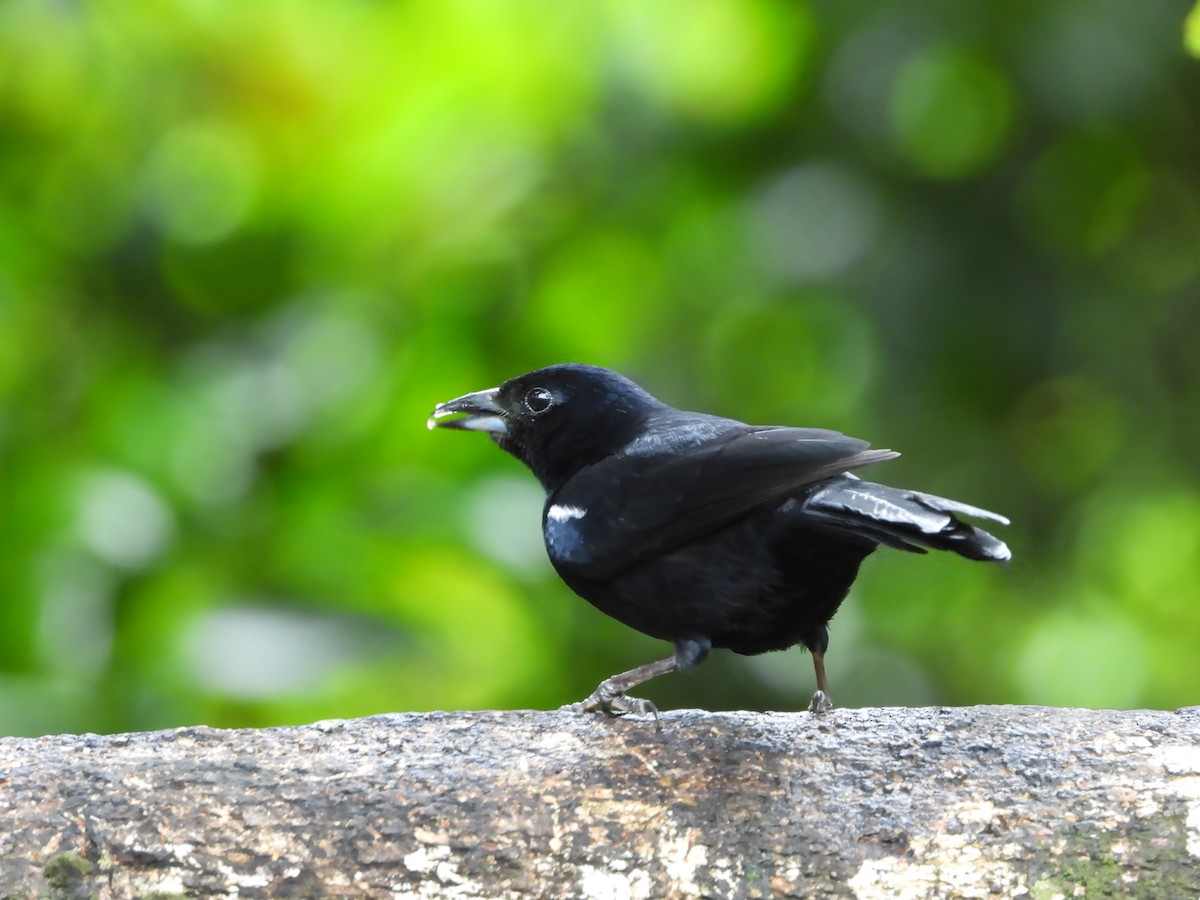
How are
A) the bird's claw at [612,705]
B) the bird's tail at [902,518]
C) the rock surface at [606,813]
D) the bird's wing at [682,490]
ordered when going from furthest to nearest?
1. the bird's claw at [612,705]
2. the bird's wing at [682,490]
3. the bird's tail at [902,518]
4. the rock surface at [606,813]

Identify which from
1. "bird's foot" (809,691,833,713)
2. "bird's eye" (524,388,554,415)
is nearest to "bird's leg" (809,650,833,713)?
"bird's foot" (809,691,833,713)

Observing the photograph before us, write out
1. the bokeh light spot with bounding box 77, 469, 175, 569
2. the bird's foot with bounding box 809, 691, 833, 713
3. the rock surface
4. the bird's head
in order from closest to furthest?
1. the rock surface
2. the bird's foot with bounding box 809, 691, 833, 713
3. the bird's head
4. the bokeh light spot with bounding box 77, 469, 175, 569

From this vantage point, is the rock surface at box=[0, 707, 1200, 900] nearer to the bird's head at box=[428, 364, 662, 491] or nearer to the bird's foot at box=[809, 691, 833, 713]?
the bird's foot at box=[809, 691, 833, 713]

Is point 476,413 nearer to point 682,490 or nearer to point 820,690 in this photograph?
point 682,490

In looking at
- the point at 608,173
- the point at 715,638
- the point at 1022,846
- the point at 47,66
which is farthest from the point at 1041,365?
the point at 47,66

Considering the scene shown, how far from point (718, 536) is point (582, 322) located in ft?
4.65

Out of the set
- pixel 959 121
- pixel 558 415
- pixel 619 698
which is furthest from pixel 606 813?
pixel 959 121

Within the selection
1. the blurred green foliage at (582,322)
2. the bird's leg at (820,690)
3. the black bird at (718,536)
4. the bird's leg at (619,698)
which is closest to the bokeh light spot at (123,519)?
the blurred green foliage at (582,322)

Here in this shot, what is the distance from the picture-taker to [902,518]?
2.62 meters

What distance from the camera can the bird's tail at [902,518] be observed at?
8.38 ft

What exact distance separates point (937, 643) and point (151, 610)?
91.6 inches

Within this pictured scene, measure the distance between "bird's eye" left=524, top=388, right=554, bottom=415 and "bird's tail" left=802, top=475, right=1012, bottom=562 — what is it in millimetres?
850

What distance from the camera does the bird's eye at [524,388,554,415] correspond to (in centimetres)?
357

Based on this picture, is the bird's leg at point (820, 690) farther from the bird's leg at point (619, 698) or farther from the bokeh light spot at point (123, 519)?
the bokeh light spot at point (123, 519)
